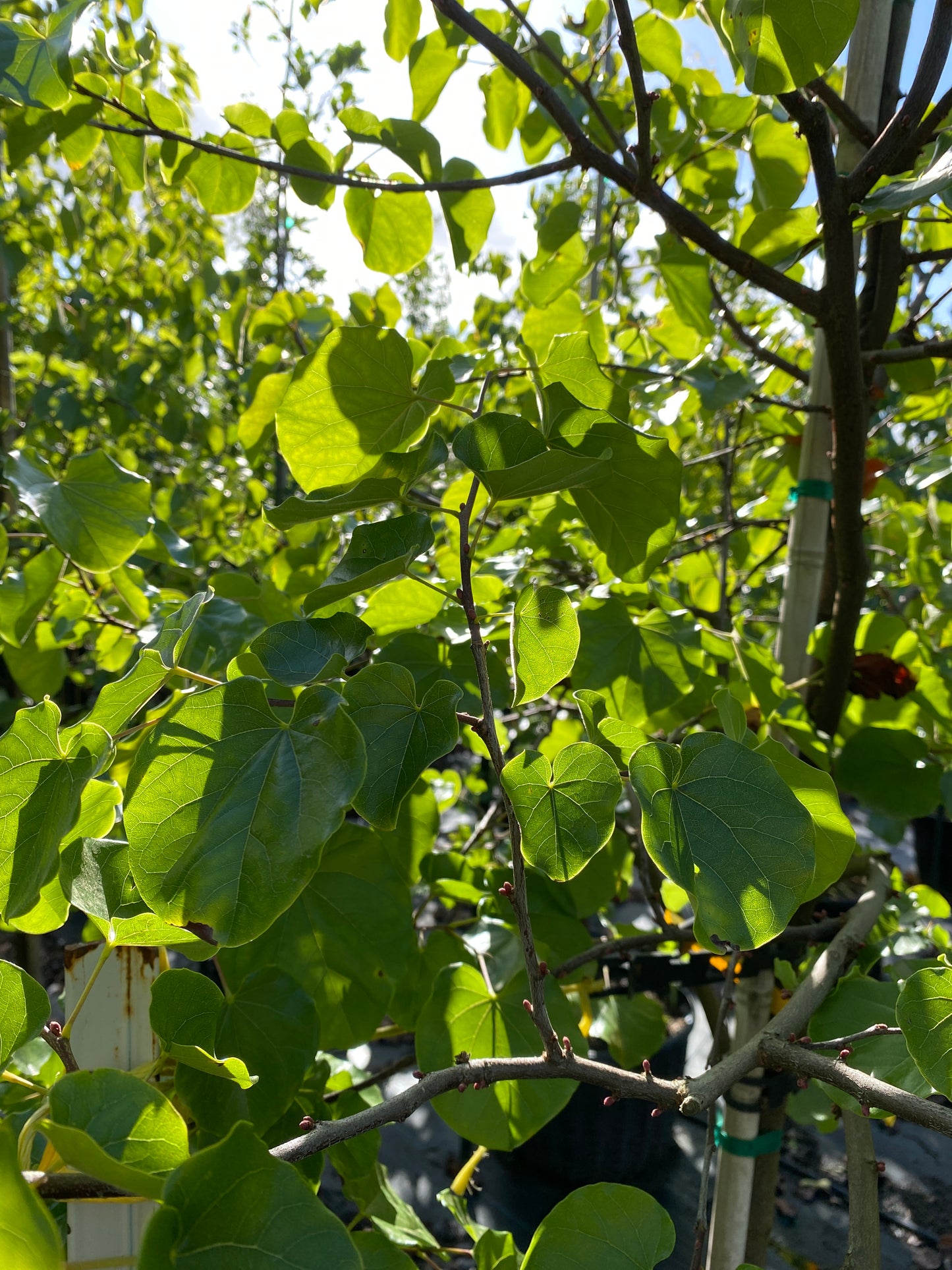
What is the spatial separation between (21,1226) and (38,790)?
168mm

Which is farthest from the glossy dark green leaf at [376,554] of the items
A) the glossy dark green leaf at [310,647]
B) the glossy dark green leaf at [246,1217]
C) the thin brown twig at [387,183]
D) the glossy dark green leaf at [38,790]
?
the thin brown twig at [387,183]

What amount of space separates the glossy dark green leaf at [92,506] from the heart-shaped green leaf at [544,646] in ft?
1.40

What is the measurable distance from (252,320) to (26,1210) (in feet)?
3.39

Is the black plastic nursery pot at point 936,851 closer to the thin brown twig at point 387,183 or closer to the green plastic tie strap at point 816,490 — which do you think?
the green plastic tie strap at point 816,490

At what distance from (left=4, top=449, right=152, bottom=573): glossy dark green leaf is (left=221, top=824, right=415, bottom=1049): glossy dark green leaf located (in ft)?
1.06

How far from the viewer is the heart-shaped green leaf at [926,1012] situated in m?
0.37

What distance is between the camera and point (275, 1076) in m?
0.48

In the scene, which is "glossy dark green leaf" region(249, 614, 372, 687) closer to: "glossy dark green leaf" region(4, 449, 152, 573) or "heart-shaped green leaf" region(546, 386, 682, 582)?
"heart-shaped green leaf" region(546, 386, 682, 582)

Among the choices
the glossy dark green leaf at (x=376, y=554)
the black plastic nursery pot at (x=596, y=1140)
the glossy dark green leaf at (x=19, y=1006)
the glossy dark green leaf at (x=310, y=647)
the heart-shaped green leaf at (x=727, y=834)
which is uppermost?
the glossy dark green leaf at (x=376, y=554)

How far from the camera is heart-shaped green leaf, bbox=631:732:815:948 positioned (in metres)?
0.35

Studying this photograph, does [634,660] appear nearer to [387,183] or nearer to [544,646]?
[544,646]

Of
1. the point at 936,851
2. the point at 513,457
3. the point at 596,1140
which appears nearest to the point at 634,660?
the point at 513,457

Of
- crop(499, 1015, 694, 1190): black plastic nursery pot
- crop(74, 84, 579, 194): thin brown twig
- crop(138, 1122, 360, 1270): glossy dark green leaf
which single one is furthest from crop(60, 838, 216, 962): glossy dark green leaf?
crop(499, 1015, 694, 1190): black plastic nursery pot

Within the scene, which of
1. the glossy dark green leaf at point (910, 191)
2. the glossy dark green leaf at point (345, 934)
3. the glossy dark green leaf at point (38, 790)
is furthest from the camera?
the glossy dark green leaf at point (345, 934)
